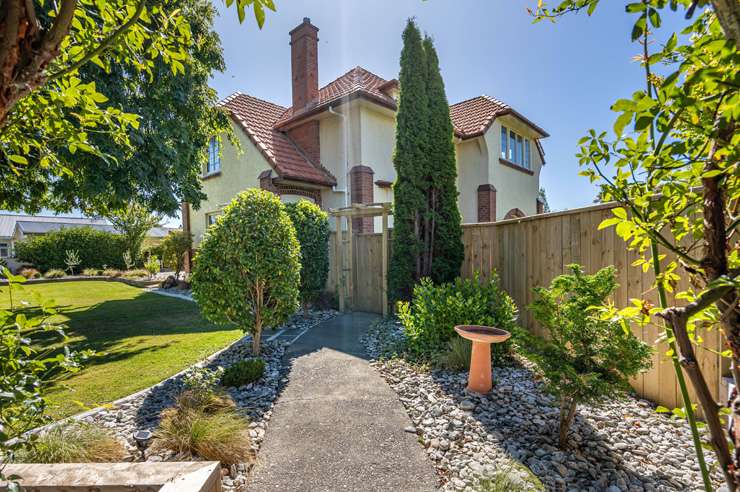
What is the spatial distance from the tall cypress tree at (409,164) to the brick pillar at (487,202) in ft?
23.1

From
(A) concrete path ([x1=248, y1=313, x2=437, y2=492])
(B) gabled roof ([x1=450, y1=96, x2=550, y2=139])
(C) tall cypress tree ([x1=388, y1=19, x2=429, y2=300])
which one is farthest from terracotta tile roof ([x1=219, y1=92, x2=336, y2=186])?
(A) concrete path ([x1=248, y1=313, x2=437, y2=492])

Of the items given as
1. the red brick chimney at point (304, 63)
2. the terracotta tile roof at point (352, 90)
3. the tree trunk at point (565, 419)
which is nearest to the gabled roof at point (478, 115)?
the terracotta tile roof at point (352, 90)

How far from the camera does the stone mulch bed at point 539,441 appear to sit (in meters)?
2.41

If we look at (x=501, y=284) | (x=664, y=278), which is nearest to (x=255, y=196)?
(x=501, y=284)

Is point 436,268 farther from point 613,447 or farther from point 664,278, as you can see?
point 664,278

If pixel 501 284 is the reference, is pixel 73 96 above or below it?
above

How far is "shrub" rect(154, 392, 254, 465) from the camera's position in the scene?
8.76ft

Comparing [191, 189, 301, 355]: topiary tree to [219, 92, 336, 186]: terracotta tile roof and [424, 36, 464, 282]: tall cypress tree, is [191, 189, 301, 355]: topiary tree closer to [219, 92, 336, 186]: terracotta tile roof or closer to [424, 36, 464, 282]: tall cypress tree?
[424, 36, 464, 282]: tall cypress tree

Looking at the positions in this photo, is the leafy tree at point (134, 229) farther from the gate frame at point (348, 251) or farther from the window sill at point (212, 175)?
the gate frame at point (348, 251)

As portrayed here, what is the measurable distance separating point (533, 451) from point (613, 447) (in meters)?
0.68

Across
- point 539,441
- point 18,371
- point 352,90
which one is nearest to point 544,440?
point 539,441

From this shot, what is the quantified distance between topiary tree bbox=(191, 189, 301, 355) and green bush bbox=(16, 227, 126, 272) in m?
20.1

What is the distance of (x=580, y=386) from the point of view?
2.56 meters

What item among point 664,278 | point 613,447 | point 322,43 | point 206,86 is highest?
point 322,43
